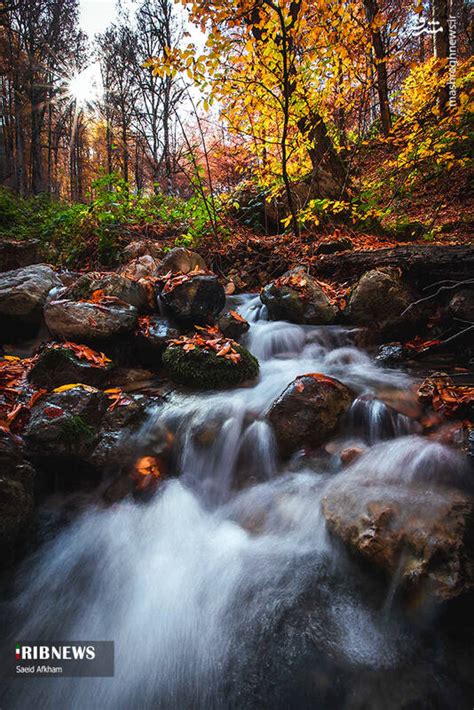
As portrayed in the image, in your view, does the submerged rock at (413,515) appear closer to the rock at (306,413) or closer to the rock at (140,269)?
the rock at (306,413)

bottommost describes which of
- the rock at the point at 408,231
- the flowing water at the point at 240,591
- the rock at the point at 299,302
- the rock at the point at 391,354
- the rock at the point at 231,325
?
the flowing water at the point at 240,591

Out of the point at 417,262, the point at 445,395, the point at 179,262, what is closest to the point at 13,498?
the point at 445,395

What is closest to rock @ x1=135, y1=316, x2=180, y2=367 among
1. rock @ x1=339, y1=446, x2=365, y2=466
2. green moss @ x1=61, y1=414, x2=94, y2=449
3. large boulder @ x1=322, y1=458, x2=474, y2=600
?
green moss @ x1=61, y1=414, x2=94, y2=449

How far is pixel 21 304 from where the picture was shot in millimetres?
4848

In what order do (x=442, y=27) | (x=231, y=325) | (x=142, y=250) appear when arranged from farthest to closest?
(x=442, y=27)
(x=142, y=250)
(x=231, y=325)

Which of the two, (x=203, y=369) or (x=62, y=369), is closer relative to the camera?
(x=62, y=369)

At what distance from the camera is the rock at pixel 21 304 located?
483cm

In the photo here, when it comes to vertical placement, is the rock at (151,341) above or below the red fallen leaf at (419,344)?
above

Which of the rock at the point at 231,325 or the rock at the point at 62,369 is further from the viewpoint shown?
the rock at the point at 231,325

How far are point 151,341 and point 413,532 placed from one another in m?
3.66

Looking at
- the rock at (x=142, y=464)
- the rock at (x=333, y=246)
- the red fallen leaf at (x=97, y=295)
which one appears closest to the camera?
→ the rock at (x=142, y=464)

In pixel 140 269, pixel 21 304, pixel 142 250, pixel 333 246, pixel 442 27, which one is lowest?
pixel 21 304

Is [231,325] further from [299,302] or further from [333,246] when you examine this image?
[333,246]

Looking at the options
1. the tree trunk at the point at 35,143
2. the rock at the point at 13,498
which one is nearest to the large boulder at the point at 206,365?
the rock at the point at 13,498
